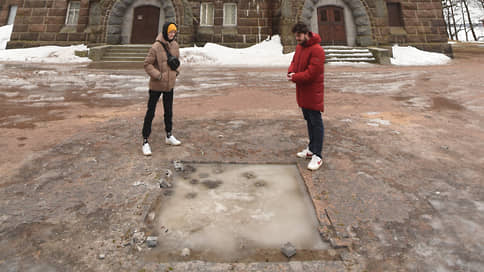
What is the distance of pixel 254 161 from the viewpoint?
297cm

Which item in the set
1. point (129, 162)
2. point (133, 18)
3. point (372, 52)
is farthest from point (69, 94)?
point (372, 52)

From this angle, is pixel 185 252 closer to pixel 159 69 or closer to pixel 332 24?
pixel 159 69

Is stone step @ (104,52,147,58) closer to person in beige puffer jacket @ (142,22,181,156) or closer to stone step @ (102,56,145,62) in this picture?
stone step @ (102,56,145,62)

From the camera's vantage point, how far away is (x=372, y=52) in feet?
45.2

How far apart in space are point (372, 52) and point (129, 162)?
14.5m

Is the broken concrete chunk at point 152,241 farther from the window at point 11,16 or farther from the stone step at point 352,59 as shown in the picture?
the window at point 11,16

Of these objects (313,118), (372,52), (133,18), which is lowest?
(313,118)

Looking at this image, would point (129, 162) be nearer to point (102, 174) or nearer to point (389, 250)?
point (102, 174)

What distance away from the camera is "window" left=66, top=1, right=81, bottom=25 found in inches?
669

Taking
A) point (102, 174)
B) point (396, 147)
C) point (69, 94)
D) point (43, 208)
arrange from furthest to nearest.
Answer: point (69, 94) → point (396, 147) → point (102, 174) → point (43, 208)

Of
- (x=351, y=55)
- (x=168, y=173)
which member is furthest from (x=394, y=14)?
(x=168, y=173)

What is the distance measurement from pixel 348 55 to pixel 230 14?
25.4ft

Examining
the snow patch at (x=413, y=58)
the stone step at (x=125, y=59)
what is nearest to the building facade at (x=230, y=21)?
the snow patch at (x=413, y=58)

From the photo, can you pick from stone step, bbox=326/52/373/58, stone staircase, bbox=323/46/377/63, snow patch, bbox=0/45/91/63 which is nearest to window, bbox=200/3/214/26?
snow patch, bbox=0/45/91/63
